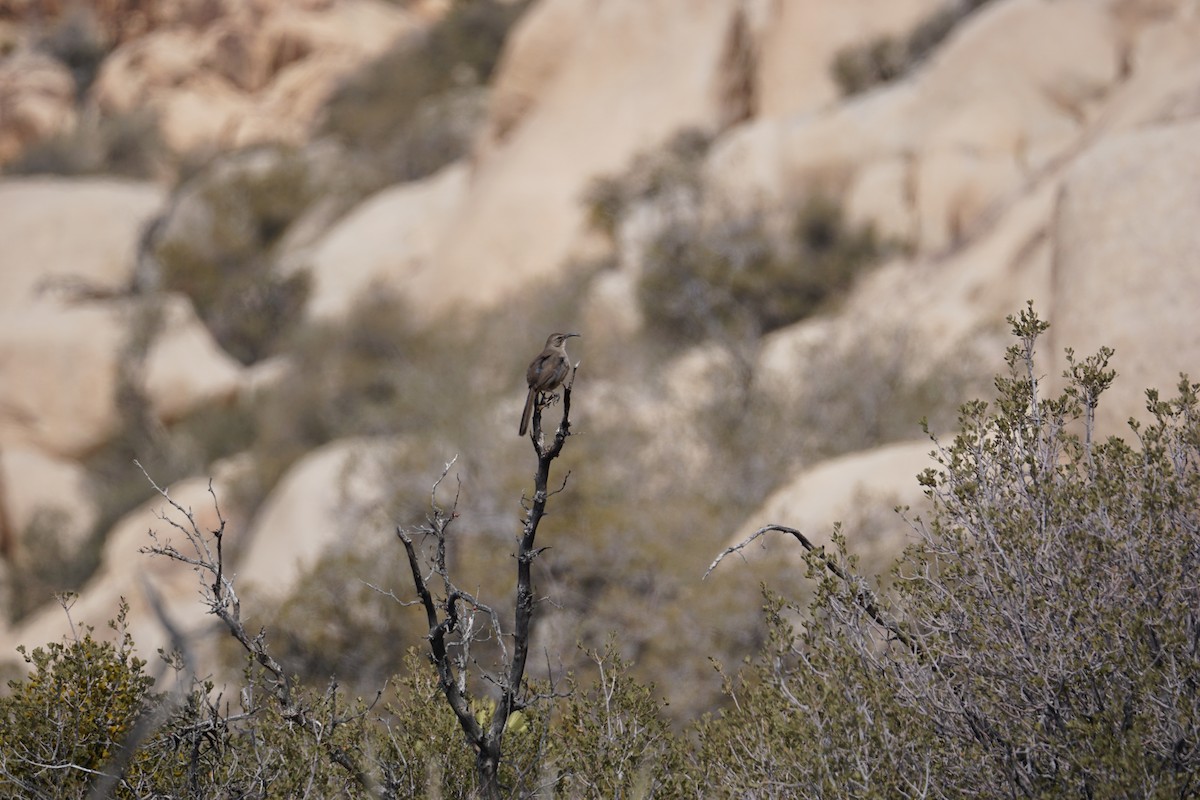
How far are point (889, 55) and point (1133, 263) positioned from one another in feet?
54.7

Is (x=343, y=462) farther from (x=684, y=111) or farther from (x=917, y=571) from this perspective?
(x=917, y=571)

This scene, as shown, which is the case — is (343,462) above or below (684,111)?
below

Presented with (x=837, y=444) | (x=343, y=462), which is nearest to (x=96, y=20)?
(x=343, y=462)

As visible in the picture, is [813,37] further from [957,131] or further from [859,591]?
[859,591]

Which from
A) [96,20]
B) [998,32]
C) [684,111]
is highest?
[96,20]

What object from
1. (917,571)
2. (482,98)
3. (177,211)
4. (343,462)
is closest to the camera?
(917,571)

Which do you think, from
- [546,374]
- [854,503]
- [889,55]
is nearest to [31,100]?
[889,55]

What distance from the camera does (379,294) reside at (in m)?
27.2

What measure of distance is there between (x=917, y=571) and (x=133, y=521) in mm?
21755

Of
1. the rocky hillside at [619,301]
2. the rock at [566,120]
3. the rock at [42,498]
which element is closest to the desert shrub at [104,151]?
the rocky hillside at [619,301]

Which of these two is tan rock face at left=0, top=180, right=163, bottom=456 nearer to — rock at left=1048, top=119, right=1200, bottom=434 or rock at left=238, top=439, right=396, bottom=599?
rock at left=238, top=439, right=396, bottom=599

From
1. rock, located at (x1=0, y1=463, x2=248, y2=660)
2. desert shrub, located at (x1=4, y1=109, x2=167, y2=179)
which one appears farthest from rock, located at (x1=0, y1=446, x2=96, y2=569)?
desert shrub, located at (x1=4, y1=109, x2=167, y2=179)

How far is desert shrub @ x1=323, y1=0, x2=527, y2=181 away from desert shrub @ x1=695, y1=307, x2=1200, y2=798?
108 ft

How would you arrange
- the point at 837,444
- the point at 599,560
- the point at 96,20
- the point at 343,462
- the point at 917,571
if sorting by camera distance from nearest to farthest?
the point at 917,571 → the point at 599,560 → the point at 837,444 → the point at 343,462 → the point at 96,20
